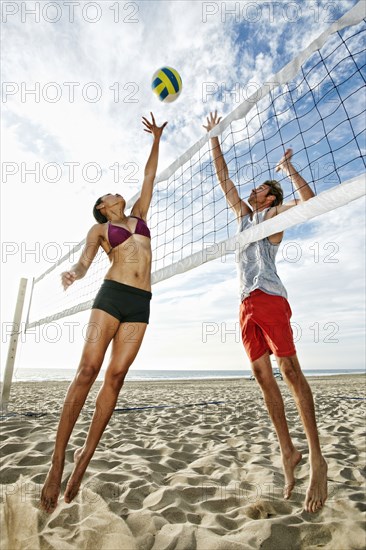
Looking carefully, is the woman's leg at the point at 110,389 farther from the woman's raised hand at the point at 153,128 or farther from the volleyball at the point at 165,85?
the volleyball at the point at 165,85

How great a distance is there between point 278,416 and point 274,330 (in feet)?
1.78

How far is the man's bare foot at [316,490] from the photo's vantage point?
1.84 metres

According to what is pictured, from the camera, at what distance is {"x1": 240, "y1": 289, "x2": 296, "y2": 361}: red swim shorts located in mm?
2232

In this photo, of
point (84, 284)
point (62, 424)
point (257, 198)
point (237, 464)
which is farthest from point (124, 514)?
point (84, 284)

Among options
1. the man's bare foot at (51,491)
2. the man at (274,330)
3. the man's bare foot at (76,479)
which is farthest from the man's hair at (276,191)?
the man's bare foot at (51,491)

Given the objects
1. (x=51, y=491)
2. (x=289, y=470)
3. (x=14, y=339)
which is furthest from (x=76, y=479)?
(x=14, y=339)

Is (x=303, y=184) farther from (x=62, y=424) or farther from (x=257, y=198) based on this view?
(x=62, y=424)

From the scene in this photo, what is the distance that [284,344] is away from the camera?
221 centimetres

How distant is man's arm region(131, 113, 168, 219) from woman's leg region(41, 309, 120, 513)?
0.88 m

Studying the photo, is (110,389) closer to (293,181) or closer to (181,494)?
(181,494)

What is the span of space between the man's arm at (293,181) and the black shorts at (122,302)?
1.13 meters

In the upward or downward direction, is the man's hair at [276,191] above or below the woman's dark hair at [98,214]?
above

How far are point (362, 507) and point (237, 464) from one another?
97cm

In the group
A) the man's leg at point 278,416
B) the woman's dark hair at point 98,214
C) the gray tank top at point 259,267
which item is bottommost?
the man's leg at point 278,416
